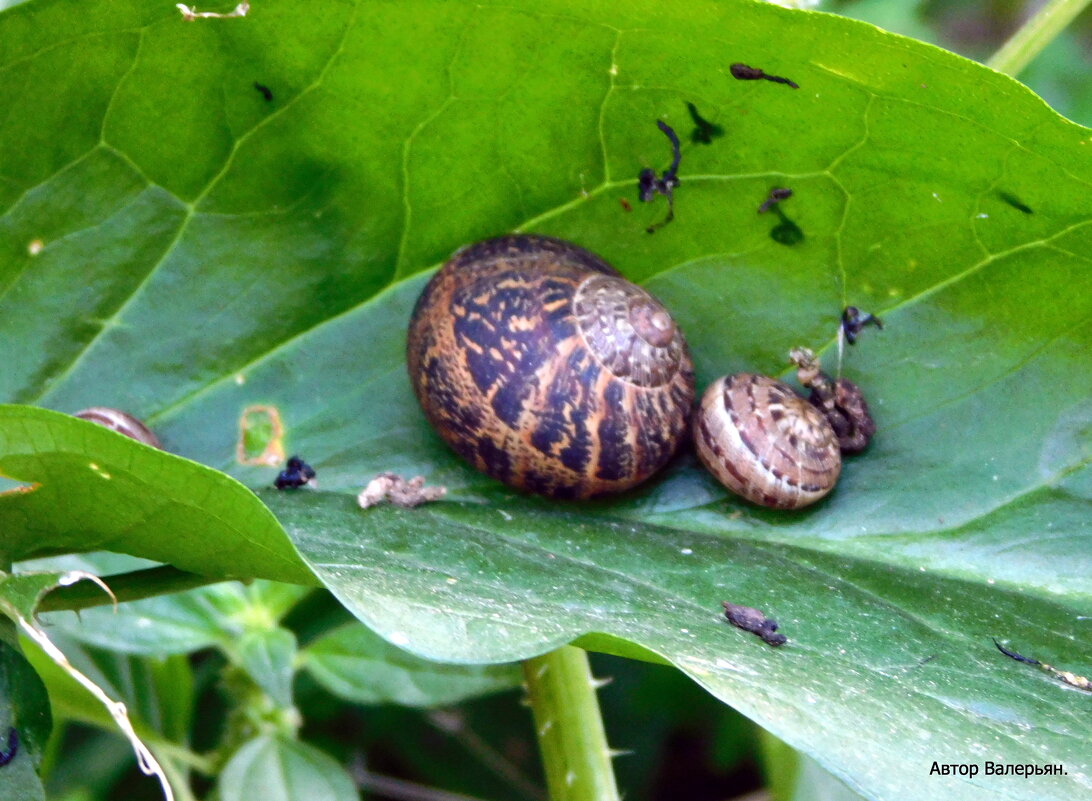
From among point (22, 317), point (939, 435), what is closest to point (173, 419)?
point (22, 317)

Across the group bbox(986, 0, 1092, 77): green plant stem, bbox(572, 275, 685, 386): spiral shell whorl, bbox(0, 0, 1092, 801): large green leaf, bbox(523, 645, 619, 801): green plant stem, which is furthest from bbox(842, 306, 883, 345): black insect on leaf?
bbox(523, 645, 619, 801): green plant stem

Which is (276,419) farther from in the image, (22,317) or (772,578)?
(772,578)

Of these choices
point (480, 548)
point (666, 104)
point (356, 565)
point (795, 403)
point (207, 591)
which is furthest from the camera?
point (207, 591)

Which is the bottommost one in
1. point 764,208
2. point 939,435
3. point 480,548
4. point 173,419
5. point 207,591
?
point 207,591

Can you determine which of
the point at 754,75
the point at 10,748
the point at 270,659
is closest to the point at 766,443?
the point at 754,75

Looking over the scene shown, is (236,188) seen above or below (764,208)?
below

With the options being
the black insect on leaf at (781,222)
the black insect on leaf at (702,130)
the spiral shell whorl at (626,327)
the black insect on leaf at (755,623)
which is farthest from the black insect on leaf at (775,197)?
the black insect on leaf at (755,623)

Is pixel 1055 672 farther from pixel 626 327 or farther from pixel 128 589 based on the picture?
pixel 128 589
